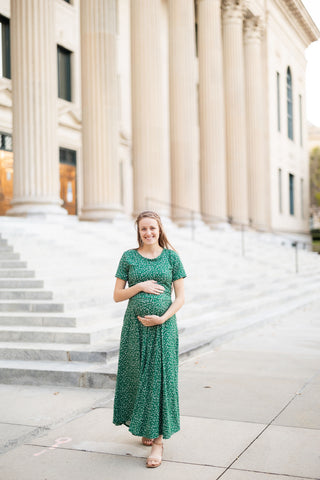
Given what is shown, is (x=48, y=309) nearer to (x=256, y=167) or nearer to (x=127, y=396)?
(x=127, y=396)

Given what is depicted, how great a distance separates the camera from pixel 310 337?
11828 millimetres

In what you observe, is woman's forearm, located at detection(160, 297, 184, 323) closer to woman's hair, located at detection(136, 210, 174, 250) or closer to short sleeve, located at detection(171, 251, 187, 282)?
short sleeve, located at detection(171, 251, 187, 282)

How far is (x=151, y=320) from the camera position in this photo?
5047 millimetres

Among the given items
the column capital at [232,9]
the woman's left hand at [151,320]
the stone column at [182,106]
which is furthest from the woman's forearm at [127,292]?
the column capital at [232,9]

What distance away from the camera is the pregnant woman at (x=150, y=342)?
16.5 feet

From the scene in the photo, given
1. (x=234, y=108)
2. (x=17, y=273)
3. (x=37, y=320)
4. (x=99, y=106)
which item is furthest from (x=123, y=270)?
(x=234, y=108)

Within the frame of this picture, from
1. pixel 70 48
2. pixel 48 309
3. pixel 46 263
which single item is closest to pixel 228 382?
pixel 48 309

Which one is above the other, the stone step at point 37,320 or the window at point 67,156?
the window at point 67,156

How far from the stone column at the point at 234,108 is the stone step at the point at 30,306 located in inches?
830

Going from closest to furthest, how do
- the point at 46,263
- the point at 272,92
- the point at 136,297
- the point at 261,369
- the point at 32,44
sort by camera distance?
the point at 136,297 < the point at 261,369 < the point at 46,263 < the point at 32,44 < the point at 272,92

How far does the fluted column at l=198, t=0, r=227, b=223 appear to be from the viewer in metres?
27.7

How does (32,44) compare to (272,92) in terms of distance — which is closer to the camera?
(32,44)

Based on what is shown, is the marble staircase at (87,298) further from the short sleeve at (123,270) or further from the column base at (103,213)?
the short sleeve at (123,270)

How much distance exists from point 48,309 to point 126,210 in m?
19.3
